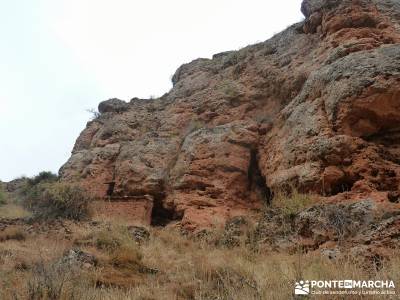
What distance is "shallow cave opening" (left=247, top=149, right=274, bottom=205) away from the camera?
1256 cm

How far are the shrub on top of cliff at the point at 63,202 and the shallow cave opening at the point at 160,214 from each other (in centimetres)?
191

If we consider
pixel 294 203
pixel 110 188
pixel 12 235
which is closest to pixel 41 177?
pixel 110 188

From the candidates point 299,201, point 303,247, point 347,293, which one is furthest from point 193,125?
point 347,293

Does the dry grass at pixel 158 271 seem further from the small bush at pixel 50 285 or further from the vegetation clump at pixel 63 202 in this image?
the vegetation clump at pixel 63 202

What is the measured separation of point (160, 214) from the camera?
1376cm

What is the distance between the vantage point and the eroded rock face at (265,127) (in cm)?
970

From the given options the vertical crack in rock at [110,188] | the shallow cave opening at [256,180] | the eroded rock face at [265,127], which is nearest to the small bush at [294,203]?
the eroded rock face at [265,127]

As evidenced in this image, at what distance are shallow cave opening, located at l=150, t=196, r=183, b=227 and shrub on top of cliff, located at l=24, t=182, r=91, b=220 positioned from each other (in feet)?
6.27

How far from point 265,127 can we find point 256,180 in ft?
5.31

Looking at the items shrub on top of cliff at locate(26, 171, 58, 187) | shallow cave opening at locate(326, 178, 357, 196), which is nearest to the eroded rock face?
shallow cave opening at locate(326, 178, 357, 196)

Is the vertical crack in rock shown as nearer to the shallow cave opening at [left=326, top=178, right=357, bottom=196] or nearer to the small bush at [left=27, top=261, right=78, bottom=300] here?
the shallow cave opening at [left=326, top=178, right=357, bottom=196]

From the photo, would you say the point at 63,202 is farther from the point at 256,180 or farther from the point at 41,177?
the point at 41,177

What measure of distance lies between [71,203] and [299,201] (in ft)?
22.9

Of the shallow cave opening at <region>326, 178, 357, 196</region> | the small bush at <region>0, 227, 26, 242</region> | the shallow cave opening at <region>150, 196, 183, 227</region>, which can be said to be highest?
the shallow cave opening at <region>326, 178, 357, 196</region>
